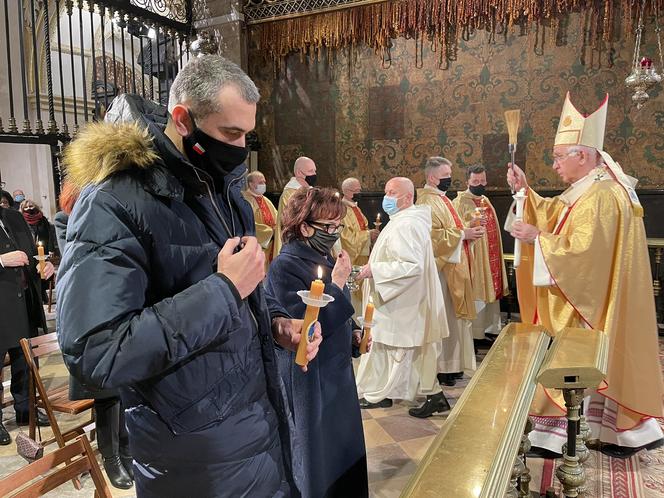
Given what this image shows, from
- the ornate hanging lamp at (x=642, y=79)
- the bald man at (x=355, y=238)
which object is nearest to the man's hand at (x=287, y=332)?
the bald man at (x=355, y=238)

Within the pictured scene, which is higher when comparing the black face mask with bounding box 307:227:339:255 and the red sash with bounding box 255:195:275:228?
the black face mask with bounding box 307:227:339:255

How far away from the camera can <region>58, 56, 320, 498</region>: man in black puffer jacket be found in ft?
3.48

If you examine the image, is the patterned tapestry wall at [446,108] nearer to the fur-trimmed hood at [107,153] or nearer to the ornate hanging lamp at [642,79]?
the ornate hanging lamp at [642,79]

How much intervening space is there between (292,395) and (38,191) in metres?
11.3

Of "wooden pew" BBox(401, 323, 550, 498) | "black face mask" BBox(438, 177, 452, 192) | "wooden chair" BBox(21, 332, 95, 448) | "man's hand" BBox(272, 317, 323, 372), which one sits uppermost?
"black face mask" BBox(438, 177, 452, 192)

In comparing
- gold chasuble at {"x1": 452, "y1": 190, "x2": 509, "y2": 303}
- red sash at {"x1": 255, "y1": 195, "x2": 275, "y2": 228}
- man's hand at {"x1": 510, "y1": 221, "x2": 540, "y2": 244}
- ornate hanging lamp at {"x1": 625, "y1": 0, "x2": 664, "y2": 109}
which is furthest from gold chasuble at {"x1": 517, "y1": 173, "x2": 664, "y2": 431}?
red sash at {"x1": 255, "y1": 195, "x2": 275, "y2": 228}

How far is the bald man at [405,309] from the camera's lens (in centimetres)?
376

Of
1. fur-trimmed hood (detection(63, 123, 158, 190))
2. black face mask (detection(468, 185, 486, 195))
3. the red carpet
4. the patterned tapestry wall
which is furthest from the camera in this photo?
the patterned tapestry wall

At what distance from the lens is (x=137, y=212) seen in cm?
115

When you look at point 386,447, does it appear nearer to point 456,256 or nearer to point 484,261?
point 456,256

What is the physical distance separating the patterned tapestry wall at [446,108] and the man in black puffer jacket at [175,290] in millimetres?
6410

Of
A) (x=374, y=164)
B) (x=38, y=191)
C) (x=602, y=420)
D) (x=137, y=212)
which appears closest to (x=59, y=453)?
(x=137, y=212)

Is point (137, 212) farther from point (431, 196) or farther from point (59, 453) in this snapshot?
point (431, 196)

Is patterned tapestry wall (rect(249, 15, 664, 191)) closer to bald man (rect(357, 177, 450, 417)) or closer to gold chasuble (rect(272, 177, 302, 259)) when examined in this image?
gold chasuble (rect(272, 177, 302, 259))
